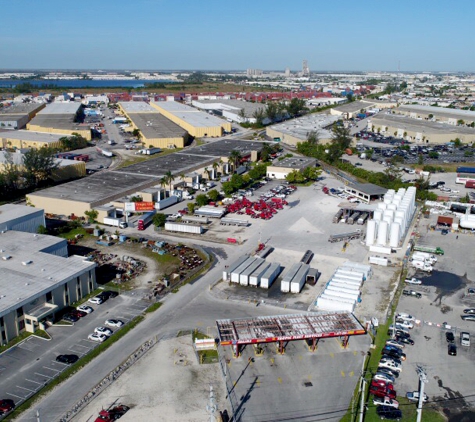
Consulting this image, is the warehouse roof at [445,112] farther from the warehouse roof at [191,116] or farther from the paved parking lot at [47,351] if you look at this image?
the paved parking lot at [47,351]

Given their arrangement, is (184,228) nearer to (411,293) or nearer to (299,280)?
(299,280)

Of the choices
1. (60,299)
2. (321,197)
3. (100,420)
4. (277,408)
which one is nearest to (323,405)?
(277,408)

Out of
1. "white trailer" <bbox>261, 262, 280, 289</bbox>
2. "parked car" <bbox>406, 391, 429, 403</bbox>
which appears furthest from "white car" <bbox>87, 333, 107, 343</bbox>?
"parked car" <bbox>406, 391, 429, 403</bbox>

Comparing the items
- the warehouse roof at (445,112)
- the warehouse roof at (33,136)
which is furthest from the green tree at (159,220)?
the warehouse roof at (445,112)

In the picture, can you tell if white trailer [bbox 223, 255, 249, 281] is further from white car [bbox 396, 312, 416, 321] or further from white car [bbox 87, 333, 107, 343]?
white car [bbox 396, 312, 416, 321]

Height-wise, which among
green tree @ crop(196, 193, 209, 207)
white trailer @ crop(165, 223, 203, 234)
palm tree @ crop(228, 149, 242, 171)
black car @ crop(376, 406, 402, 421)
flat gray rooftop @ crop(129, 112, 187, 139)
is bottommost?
black car @ crop(376, 406, 402, 421)

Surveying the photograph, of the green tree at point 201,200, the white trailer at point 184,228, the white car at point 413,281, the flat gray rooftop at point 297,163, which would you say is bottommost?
the white car at point 413,281

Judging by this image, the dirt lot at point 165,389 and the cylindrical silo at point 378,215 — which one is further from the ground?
the cylindrical silo at point 378,215
